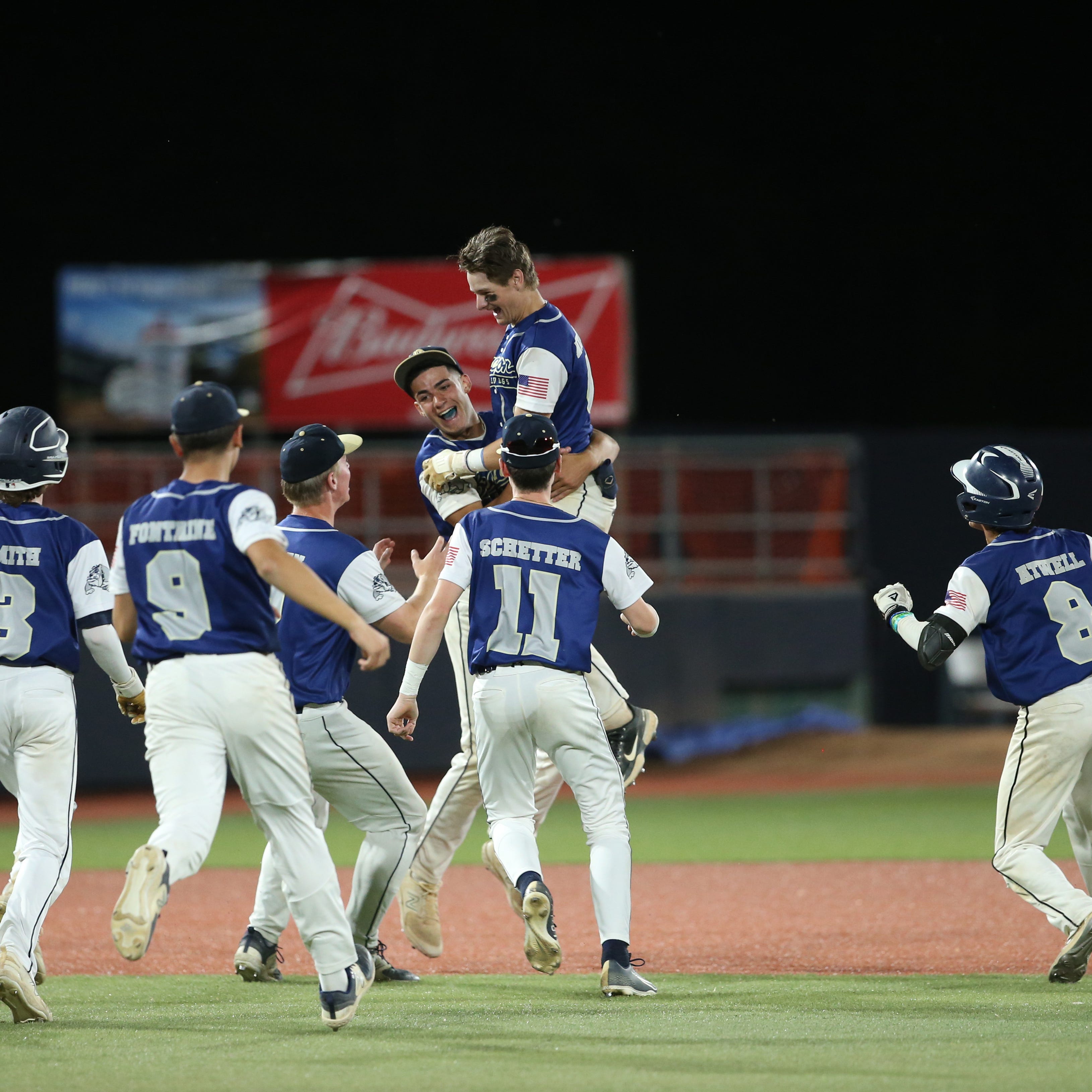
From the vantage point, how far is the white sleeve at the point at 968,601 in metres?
6.08

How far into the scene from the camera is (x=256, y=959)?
6.36m

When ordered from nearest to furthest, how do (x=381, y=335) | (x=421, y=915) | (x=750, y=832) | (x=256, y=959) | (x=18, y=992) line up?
(x=18, y=992) < (x=256, y=959) < (x=421, y=915) < (x=750, y=832) < (x=381, y=335)

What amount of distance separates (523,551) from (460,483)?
1165 mm

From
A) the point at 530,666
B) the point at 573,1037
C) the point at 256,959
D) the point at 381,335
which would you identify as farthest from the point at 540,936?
the point at 381,335

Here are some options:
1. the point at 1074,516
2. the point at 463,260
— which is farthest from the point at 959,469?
the point at 1074,516

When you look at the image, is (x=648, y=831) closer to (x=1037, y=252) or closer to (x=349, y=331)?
(x=349, y=331)

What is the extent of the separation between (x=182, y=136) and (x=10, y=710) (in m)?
22.5

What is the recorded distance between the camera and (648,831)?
13.5 meters

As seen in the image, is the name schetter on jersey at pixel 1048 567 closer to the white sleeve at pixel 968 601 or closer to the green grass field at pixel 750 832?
the white sleeve at pixel 968 601

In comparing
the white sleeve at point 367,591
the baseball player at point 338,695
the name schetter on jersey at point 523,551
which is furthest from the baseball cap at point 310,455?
the name schetter on jersey at point 523,551

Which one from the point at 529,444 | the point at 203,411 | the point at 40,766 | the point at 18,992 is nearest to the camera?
the point at 203,411

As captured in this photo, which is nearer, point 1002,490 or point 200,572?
point 200,572

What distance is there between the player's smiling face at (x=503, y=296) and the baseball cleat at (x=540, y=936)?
254cm

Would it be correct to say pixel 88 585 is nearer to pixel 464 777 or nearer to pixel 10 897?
pixel 10 897
